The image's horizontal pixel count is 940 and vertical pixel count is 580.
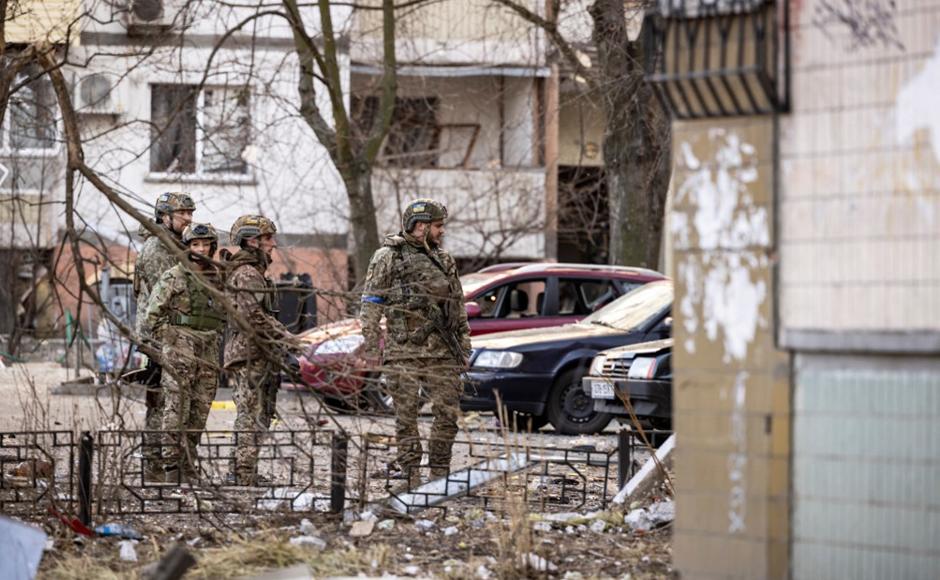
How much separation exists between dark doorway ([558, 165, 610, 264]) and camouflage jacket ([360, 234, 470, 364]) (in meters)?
18.0

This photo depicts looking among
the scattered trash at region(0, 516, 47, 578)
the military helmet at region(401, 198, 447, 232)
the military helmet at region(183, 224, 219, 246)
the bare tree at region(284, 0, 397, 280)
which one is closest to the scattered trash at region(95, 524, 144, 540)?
the scattered trash at region(0, 516, 47, 578)

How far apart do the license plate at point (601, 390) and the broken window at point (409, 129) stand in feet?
54.6

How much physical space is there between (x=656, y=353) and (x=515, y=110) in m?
19.7

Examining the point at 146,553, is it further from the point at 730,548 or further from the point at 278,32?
the point at 278,32

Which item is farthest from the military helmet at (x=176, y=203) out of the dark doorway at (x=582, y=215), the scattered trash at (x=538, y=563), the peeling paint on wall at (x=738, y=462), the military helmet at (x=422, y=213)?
the dark doorway at (x=582, y=215)

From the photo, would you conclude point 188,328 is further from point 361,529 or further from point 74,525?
point 361,529

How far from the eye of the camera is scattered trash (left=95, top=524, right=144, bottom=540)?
8.27 m

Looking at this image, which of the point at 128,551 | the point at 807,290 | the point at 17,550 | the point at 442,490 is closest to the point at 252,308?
the point at 442,490

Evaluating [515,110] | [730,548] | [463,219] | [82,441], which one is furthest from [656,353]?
[515,110]

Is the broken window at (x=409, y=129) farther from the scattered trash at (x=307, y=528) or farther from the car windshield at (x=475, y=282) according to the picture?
the scattered trash at (x=307, y=528)

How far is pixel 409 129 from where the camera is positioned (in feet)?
103

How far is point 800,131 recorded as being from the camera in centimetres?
552

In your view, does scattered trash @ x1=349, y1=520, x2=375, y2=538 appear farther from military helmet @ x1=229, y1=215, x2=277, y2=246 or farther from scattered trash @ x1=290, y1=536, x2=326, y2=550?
military helmet @ x1=229, y1=215, x2=277, y2=246

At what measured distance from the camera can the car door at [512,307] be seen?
16953mm
